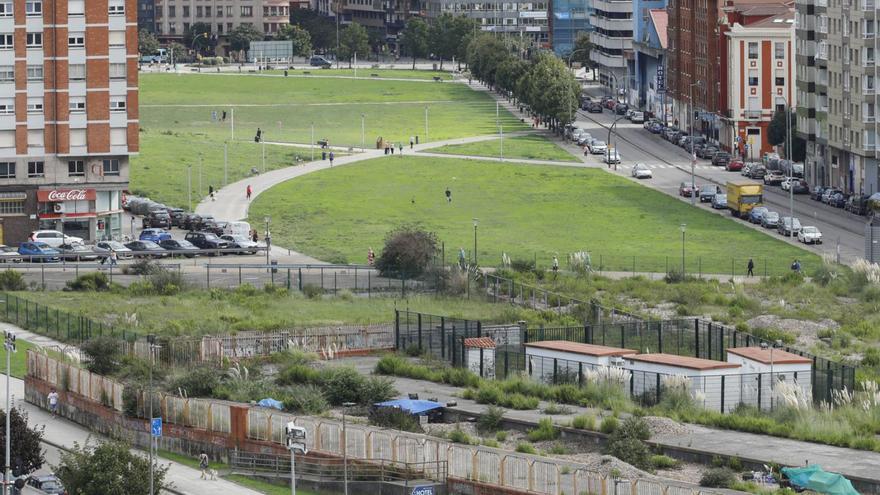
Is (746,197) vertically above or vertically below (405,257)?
above

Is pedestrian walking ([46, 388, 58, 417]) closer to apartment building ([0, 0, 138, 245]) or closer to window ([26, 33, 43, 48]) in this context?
apartment building ([0, 0, 138, 245])

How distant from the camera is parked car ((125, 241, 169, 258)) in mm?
118062

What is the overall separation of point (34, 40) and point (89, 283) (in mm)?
22940

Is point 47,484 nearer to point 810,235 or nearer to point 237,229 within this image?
point 237,229

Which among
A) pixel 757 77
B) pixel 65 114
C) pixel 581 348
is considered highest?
pixel 757 77

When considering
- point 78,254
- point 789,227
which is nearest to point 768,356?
point 78,254

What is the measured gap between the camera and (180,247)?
120 m

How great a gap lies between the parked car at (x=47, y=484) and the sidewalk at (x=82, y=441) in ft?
5.15

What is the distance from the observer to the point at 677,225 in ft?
438

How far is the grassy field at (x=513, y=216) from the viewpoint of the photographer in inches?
4786

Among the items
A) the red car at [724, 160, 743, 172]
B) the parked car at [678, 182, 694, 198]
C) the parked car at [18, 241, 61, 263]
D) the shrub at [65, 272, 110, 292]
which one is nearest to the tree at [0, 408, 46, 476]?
the shrub at [65, 272, 110, 292]

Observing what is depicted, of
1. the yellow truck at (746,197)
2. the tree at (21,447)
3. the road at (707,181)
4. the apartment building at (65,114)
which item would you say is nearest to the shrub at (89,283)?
the apartment building at (65,114)

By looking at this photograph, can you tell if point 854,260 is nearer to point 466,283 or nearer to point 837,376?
point 466,283

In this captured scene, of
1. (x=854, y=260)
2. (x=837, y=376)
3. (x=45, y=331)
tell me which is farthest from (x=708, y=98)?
(x=837, y=376)
